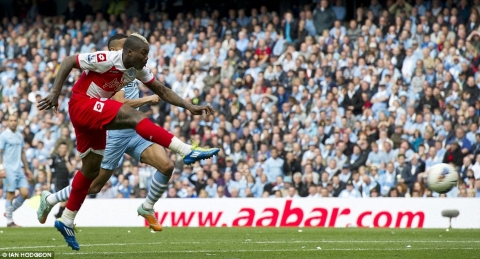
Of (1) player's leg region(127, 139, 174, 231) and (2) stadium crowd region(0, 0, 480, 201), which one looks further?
(2) stadium crowd region(0, 0, 480, 201)

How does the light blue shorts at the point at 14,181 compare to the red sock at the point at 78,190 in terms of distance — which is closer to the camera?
the red sock at the point at 78,190

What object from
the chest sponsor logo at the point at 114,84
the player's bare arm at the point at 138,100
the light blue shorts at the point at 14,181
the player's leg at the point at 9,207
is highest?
the chest sponsor logo at the point at 114,84

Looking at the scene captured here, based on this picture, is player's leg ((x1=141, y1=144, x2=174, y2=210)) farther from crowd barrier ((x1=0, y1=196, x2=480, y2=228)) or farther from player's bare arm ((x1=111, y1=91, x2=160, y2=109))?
crowd barrier ((x1=0, y1=196, x2=480, y2=228))

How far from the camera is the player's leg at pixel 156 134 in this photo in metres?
9.75

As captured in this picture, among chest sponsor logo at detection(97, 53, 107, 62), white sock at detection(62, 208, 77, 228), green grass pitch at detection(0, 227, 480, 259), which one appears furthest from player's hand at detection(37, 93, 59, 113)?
green grass pitch at detection(0, 227, 480, 259)

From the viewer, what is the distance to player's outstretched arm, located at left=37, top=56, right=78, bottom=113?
10141mm

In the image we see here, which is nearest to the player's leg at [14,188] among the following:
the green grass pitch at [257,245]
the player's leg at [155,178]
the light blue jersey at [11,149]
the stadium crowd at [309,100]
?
the light blue jersey at [11,149]

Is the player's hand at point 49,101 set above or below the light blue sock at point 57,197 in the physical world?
above

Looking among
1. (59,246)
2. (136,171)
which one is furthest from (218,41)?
(59,246)

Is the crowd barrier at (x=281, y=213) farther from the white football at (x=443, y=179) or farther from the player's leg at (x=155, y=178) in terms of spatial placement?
the player's leg at (x=155, y=178)

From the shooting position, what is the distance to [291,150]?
76.7 ft

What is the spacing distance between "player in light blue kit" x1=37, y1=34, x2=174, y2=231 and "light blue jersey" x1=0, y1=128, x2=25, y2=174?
592cm

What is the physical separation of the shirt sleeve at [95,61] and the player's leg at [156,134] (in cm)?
65

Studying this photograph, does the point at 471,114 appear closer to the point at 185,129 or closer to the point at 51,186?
the point at 185,129
